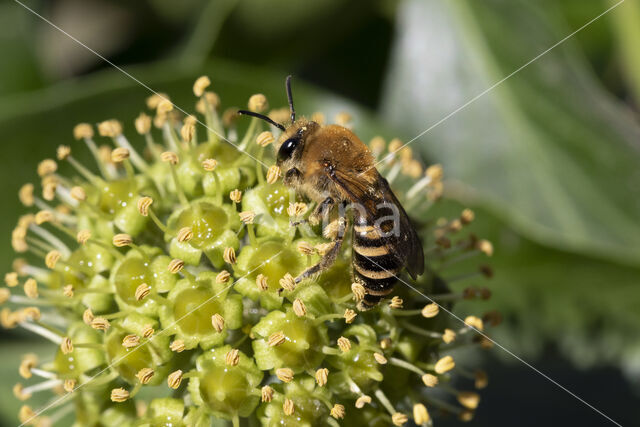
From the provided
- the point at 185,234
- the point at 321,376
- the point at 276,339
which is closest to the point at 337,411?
the point at 321,376

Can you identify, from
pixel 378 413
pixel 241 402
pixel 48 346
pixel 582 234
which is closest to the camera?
pixel 241 402

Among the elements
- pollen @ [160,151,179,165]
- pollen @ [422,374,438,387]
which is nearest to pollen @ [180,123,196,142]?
pollen @ [160,151,179,165]

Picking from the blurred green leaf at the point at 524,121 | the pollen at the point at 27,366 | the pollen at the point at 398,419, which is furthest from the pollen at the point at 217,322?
the blurred green leaf at the point at 524,121

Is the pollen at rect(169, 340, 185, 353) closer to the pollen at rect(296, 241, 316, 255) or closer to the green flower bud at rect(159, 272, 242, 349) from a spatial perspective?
the green flower bud at rect(159, 272, 242, 349)

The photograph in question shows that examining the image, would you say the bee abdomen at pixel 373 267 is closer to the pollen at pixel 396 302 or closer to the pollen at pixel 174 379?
the pollen at pixel 396 302

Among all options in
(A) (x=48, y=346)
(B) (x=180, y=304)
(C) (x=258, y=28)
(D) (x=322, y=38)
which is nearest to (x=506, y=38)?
(D) (x=322, y=38)

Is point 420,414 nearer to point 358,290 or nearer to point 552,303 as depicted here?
point 358,290

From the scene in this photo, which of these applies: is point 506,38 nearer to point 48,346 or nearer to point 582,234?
point 582,234
